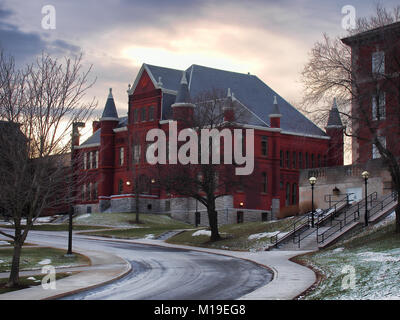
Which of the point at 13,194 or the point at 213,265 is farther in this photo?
the point at 213,265

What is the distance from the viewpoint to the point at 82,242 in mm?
47844

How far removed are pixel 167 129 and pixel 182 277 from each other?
51496mm

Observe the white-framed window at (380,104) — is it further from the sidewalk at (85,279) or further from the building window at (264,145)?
the building window at (264,145)

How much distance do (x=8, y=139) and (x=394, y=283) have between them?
45.3 ft

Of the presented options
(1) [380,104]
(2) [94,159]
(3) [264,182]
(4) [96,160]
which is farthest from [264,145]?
(1) [380,104]

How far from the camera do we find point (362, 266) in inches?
960

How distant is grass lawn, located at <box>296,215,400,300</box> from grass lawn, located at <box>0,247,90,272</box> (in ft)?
38.6

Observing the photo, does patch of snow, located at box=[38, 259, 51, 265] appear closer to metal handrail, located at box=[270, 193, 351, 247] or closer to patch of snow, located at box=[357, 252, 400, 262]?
metal handrail, located at box=[270, 193, 351, 247]

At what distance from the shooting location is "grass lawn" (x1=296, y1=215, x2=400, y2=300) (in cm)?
1877

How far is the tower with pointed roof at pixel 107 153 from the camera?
85125 mm

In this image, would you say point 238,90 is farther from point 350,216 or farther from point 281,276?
point 281,276


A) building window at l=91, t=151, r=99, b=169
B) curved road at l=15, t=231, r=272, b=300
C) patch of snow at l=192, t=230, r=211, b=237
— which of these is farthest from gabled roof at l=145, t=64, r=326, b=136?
curved road at l=15, t=231, r=272, b=300
